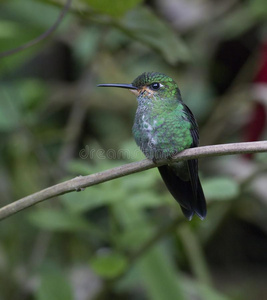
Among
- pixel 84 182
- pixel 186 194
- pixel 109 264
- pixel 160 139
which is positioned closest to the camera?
pixel 84 182

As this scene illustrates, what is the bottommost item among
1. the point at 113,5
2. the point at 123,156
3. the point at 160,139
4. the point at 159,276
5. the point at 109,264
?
the point at 159,276

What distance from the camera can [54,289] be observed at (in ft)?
7.55

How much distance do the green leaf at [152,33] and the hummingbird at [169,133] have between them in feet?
1.61

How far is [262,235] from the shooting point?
3740 mm

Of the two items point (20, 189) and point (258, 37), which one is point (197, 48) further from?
point (20, 189)

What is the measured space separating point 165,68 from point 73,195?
6.65ft

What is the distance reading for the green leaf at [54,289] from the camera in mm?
2289

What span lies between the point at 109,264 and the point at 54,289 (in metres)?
0.29

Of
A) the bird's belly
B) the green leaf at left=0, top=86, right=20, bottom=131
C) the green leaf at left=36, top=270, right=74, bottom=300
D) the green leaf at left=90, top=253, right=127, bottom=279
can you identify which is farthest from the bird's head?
the green leaf at left=0, top=86, right=20, bottom=131

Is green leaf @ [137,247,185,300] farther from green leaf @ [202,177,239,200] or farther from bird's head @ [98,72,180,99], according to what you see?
bird's head @ [98,72,180,99]

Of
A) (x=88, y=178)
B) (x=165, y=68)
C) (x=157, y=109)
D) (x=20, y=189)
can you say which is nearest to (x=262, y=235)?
(x=165, y=68)

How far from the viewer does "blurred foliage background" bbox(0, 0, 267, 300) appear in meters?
2.34

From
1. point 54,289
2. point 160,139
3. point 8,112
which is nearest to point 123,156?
point 54,289

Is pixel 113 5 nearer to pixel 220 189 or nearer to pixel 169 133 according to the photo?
pixel 169 133
